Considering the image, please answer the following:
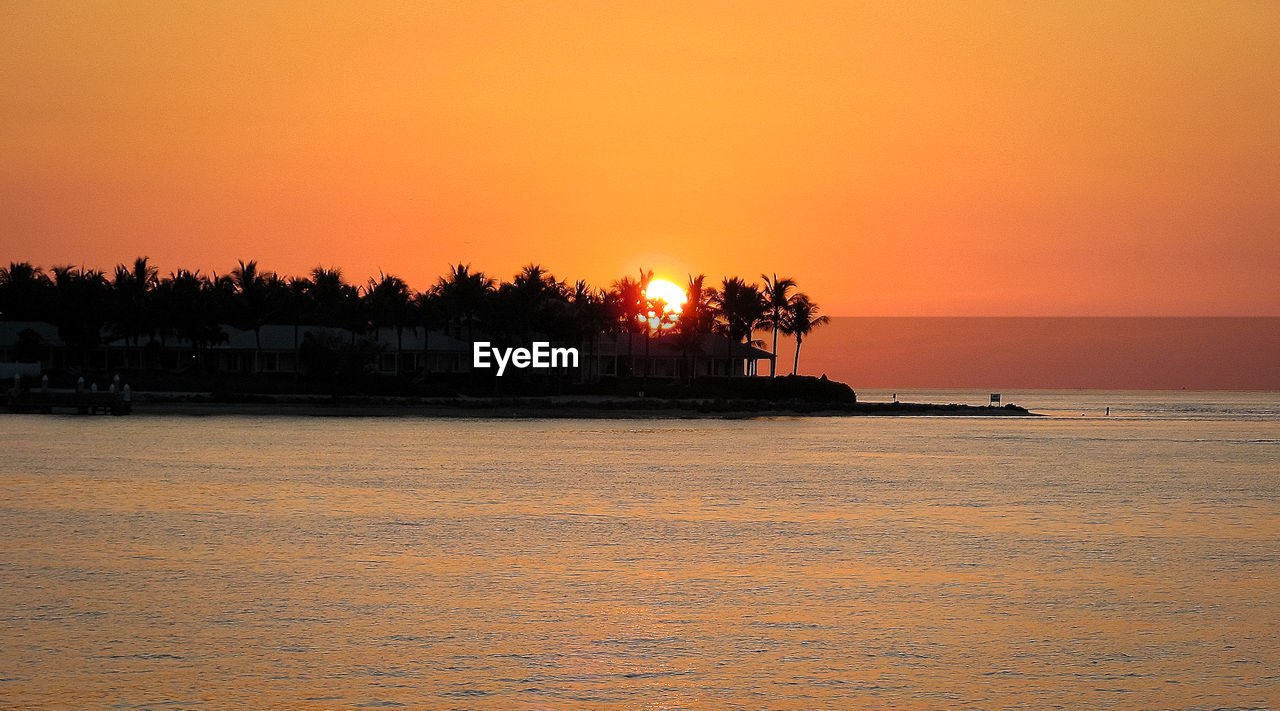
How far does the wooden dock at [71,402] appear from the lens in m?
92.3

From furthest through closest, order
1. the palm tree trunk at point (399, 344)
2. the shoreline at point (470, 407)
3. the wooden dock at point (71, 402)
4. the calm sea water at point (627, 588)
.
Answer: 1. the palm tree trunk at point (399, 344)
2. the shoreline at point (470, 407)
3. the wooden dock at point (71, 402)
4. the calm sea water at point (627, 588)

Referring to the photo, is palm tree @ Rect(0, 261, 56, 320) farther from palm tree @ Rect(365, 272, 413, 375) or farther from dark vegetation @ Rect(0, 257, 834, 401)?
palm tree @ Rect(365, 272, 413, 375)

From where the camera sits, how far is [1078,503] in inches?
1521

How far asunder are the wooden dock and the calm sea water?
150 feet

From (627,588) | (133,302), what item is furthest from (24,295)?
(627,588)

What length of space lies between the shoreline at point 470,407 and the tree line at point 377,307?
6.83m

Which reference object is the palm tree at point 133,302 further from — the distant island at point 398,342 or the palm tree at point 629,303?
the palm tree at point 629,303

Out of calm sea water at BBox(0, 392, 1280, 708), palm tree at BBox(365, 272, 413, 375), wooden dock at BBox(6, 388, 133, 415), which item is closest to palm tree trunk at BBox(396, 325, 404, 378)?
palm tree at BBox(365, 272, 413, 375)

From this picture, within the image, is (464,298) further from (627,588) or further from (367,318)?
(627,588)

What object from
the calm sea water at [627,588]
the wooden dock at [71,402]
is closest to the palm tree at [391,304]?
the wooden dock at [71,402]

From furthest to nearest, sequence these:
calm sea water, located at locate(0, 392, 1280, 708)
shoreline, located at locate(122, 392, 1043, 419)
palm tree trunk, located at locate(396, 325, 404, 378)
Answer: palm tree trunk, located at locate(396, 325, 404, 378)
shoreline, located at locate(122, 392, 1043, 419)
calm sea water, located at locate(0, 392, 1280, 708)

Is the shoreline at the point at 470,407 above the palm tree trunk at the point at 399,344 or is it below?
below

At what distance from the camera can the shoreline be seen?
10050cm

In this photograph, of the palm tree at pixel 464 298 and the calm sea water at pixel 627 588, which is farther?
the palm tree at pixel 464 298
